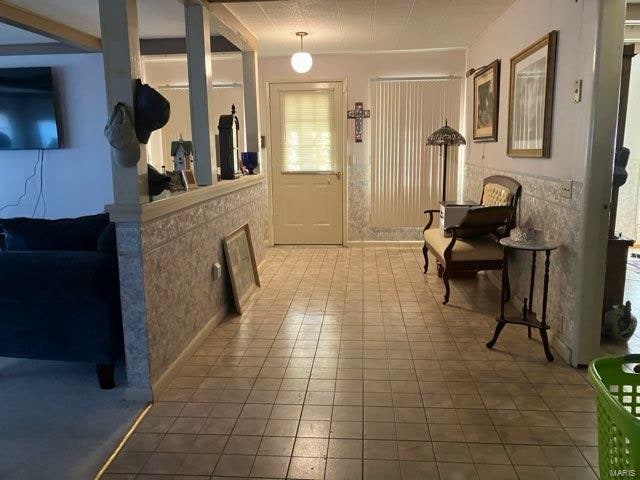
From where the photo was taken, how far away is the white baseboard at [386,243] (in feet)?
20.9

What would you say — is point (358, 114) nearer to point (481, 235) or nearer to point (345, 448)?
point (481, 235)

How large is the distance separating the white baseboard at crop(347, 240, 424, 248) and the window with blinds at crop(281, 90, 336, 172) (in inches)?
39.7

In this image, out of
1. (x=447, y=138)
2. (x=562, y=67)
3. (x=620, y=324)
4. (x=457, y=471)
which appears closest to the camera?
(x=457, y=471)

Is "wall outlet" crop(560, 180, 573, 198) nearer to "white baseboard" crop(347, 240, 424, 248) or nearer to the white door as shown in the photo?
"white baseboard" crop(347, 240, 424, 248)

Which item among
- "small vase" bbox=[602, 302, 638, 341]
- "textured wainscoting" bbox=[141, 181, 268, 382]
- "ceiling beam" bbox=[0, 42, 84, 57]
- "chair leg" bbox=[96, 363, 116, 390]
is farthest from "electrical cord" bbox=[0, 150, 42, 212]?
"small vase" bbox=[602, 302, 638, 341]

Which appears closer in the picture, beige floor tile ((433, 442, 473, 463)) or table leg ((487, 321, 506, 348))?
beige floor tile ((433, 442, 473, 463))

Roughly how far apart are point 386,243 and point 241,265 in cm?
266

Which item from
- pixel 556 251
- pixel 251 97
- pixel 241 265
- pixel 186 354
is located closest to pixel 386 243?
pixel 251 97

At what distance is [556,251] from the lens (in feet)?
10.4

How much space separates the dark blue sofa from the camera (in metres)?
2.50

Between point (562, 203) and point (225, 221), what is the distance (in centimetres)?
240

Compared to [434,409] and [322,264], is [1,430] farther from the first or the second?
[322,264]

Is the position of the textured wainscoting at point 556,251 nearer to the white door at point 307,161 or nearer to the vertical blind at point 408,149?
the vertical blind at point 408,149

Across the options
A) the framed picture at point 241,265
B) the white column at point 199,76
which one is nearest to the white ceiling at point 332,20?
the white column at point 199,76
